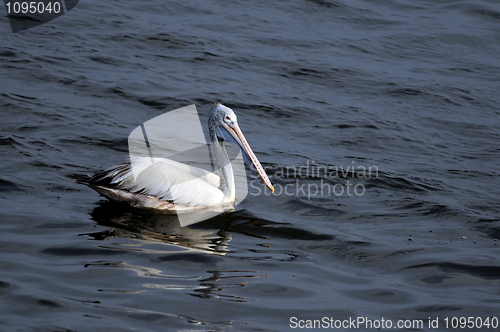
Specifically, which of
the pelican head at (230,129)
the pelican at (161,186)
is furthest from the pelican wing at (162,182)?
the pelican head at (230,129)

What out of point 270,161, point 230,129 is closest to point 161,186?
point 230,129

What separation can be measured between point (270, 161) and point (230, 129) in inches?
41.7

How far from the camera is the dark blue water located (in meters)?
3.53

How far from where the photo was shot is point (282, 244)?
4.43 m

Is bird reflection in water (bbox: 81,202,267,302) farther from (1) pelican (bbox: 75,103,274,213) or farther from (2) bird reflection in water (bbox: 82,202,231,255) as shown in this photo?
(1) pelican (bbox: 75,103,274,213)

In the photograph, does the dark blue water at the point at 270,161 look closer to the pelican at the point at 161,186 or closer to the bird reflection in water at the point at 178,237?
the bird reflection in water at the point at 178,237

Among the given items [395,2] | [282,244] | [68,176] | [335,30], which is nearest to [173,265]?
[282,244]

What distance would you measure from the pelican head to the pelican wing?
1.39 ft

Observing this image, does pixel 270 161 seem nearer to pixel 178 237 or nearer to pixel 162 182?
pixel 162 182

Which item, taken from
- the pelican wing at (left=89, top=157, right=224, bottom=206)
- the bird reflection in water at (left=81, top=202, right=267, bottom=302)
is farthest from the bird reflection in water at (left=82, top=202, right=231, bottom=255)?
the pelican wing at (left=89, top=157, right=224, bottom=206)

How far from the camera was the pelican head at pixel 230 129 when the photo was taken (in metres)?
5.15

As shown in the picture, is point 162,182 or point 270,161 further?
point 270,161

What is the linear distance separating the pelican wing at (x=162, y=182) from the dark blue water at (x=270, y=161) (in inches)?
8.2

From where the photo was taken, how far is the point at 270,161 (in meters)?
6.16
